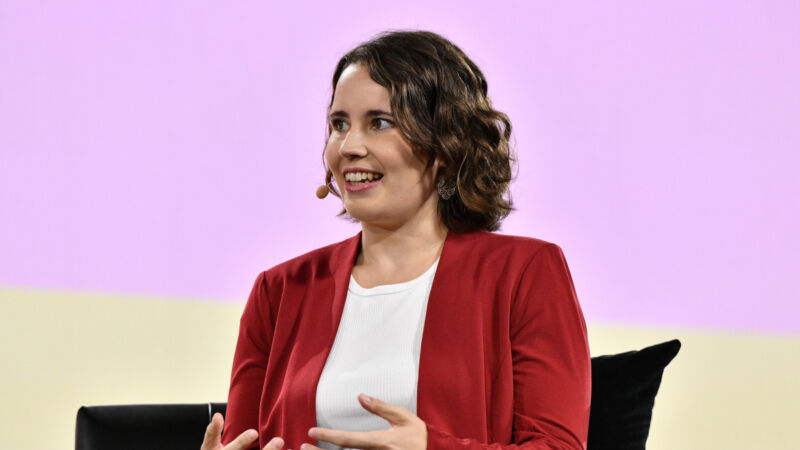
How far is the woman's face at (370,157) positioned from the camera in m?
1.50

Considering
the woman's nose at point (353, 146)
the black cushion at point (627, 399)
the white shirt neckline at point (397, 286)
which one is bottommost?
the black cushion at point (627, 399)

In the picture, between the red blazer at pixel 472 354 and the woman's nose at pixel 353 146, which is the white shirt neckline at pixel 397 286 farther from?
the woman's nose at pixel 353 146

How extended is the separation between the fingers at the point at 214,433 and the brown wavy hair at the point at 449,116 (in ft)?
1.71

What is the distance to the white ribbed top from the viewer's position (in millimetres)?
1467

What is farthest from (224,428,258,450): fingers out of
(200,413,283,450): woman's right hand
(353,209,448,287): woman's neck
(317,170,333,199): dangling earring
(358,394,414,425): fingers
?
(317,170,333,199): dangling earring

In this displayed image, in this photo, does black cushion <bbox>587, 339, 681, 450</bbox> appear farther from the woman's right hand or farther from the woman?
the woman's right hand

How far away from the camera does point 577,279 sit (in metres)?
2.63

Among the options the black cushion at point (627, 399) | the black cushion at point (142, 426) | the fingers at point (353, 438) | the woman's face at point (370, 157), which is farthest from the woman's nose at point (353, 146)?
the black cushion at point (142, 426)

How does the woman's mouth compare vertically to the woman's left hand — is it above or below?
above

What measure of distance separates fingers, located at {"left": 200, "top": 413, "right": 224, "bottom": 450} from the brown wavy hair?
1.71ft

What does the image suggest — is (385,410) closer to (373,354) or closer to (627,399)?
(373,354)

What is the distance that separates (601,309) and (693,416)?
1.34ft

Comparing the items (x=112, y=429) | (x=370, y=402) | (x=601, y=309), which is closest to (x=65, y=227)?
(x=112, y=429)

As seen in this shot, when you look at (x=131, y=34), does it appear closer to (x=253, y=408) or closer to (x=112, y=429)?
(x=112, y=429)
